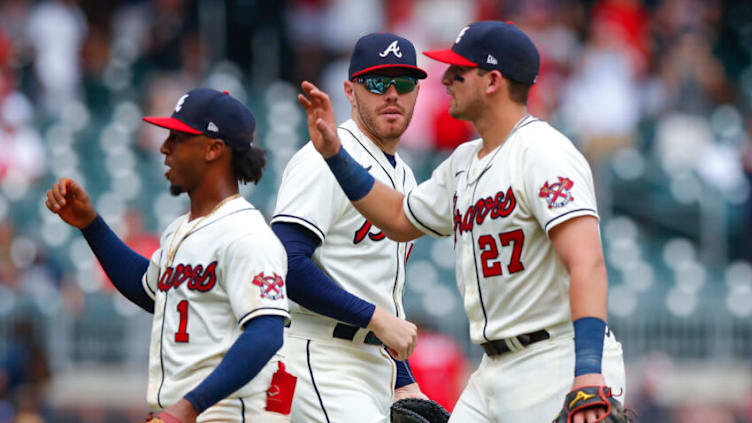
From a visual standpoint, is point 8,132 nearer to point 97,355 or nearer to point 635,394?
point 97,355

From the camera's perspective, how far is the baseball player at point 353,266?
14.9 feet

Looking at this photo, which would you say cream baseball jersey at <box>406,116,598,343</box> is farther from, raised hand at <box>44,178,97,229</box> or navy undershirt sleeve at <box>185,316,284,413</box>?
raised hand at <box>44,178,97,229</box>

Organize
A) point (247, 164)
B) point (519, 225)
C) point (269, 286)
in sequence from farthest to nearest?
1. point (247, 164)
2. point (519, 225)
3. point (269, 286)

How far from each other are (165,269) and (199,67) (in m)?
9.99

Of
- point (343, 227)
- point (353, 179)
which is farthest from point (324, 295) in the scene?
point (353, 179)

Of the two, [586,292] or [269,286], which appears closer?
[586,292]

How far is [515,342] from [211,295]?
1.00 meters

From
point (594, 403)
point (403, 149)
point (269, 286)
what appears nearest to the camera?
point (594, 403)

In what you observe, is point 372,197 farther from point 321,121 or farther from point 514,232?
point 514,232

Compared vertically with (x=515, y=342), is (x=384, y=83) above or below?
above

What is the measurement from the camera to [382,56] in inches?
192

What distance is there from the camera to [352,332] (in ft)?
15.5

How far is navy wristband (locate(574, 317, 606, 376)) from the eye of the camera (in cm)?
367

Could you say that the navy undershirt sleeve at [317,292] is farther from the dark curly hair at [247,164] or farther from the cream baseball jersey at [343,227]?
the dark curly hair at [247,164]
